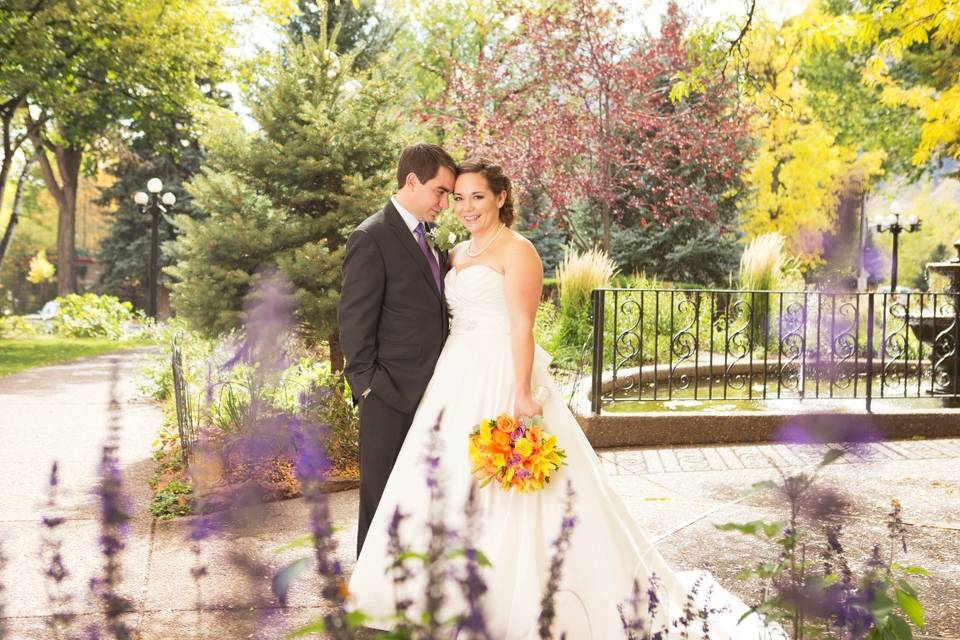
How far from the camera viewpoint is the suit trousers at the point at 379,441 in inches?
164

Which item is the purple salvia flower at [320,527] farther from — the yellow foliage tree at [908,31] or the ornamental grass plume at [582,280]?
the ornamental grass plume at [582,280]

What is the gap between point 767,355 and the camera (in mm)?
12008

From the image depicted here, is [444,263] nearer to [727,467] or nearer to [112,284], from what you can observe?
[727,467]

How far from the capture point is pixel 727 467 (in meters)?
7.16

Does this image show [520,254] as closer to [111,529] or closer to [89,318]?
[111,529]

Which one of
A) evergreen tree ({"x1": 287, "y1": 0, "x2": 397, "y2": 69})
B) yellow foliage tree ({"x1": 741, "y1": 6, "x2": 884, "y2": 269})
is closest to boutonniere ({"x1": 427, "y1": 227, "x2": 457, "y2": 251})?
evergreen tree ({"x1": 287, "y1": 0, "x2": 397, "y2": 69})

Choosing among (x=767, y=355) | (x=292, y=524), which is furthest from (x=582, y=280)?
(x=292, y=524)

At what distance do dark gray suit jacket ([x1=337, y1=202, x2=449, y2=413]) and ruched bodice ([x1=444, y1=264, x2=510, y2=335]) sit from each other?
158 mm

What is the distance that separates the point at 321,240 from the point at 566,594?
183 inches

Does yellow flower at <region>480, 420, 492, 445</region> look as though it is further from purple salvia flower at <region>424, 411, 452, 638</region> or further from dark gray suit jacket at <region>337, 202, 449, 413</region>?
purple salvia flower at <region>424, 411, 452, 638</region>

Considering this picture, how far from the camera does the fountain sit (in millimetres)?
9886

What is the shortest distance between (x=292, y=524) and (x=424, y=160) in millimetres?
2542

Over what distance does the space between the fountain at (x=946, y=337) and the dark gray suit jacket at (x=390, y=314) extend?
7408 millimetres

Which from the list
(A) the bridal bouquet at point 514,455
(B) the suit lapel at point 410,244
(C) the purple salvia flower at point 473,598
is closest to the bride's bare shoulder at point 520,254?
(B) the suit lapel at point 410,244
